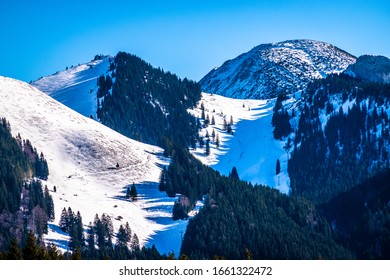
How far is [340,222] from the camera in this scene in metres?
199

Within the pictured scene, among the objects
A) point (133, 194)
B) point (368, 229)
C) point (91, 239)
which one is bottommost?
point (368, 229)

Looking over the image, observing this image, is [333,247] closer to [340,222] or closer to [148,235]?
[340,222]

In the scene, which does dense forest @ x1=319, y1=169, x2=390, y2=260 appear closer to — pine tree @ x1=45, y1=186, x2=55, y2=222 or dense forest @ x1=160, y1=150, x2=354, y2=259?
dense forest @ x1=160, y1=150, x2=354, y2=259

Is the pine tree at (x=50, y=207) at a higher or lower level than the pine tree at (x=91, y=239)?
higher

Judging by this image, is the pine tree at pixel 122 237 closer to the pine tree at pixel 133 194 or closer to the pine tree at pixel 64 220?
the pine tree at pixel 64 220

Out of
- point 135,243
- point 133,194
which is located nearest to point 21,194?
point 135,243

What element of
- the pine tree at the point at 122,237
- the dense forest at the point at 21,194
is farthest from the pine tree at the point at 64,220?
the pine tree at the point at 122,237

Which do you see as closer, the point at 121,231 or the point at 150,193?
the point at 121,231

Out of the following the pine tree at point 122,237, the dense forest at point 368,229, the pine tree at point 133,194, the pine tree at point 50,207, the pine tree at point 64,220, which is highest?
the pine tree at point 133,194

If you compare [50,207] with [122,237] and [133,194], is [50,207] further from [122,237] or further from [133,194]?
[133,194]

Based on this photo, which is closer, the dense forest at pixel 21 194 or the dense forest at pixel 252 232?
the dense forest at pixel 21 194

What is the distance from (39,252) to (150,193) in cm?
11160
